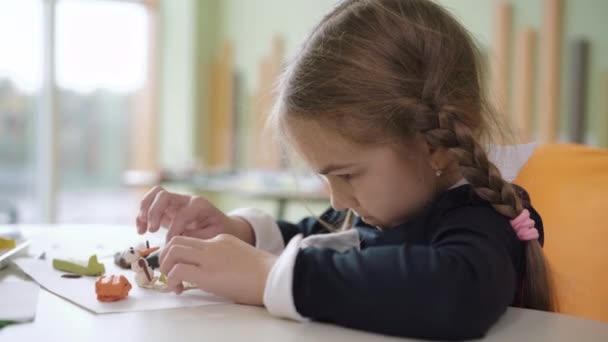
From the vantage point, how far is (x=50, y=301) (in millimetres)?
601

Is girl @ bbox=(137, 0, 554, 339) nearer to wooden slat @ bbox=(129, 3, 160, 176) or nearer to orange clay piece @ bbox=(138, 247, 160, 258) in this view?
orange clay piece @ bbox=(138, 247, 160, 258)

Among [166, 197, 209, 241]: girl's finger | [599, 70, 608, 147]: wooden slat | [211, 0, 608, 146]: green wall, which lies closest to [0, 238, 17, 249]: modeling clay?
[166, 197, 209, 241]: girl's finger

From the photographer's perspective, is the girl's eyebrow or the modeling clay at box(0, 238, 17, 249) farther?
the modeling clay at box(0, 238, 17, 249)

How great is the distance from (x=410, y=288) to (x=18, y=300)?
35cm

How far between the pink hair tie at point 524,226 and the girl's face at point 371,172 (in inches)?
4.0

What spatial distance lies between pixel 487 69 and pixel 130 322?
484 mm

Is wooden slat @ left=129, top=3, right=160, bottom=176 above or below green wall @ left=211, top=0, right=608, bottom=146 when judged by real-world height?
below

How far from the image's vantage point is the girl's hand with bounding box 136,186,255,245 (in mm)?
837

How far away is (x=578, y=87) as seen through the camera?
218cm

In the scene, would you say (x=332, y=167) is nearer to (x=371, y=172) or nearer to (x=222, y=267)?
(x=371, y=172)

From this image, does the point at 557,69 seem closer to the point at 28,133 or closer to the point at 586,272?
the point at 586,272

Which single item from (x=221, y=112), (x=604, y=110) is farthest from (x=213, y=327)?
(x=221, y=112)

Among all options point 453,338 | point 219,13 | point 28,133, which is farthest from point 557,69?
point 28,133

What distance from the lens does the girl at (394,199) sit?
0.52 m
